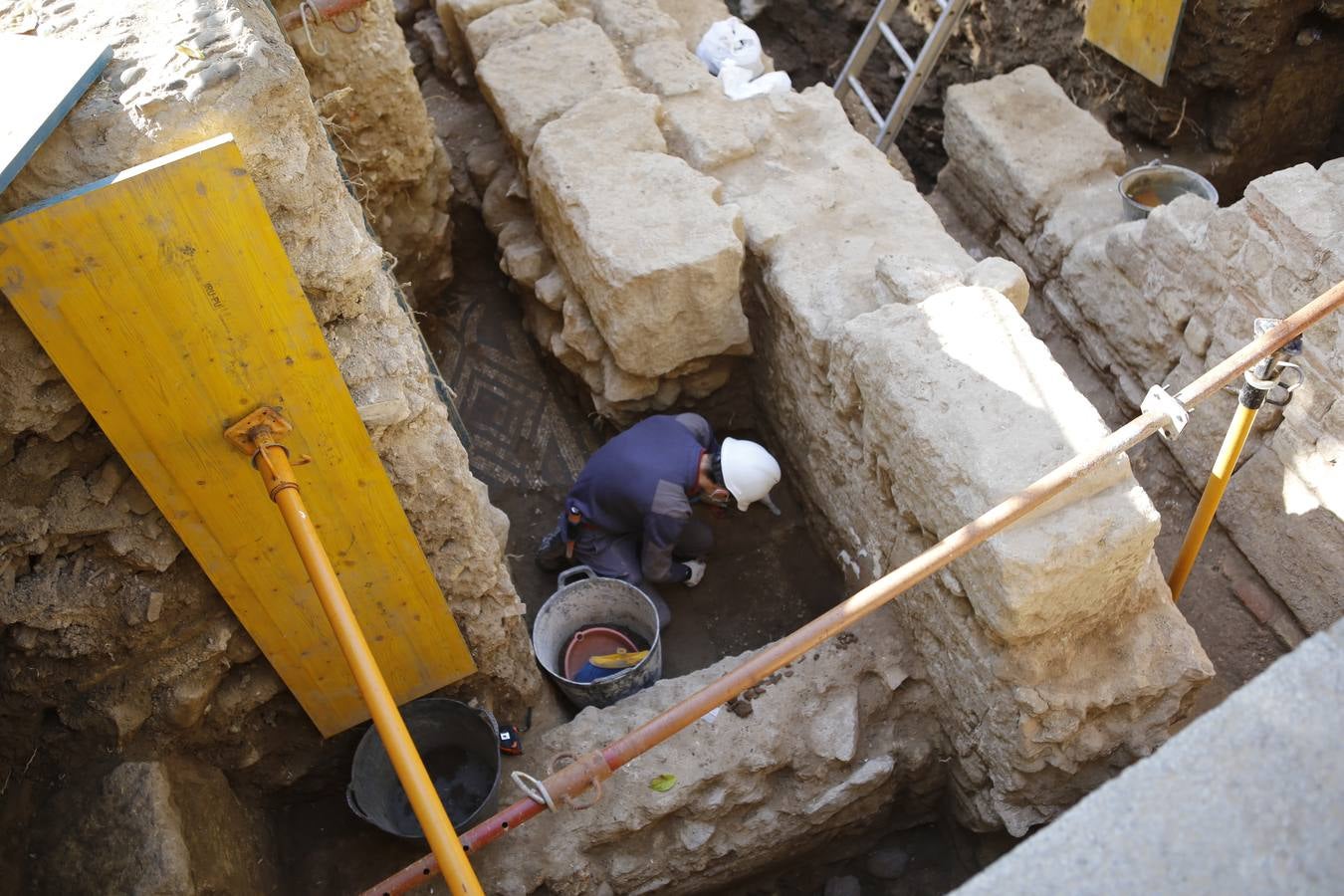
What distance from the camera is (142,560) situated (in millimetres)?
2928

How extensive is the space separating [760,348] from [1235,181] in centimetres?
332

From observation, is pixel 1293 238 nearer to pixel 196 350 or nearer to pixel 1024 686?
pixel 1024 686

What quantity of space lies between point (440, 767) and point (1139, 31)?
5.46m

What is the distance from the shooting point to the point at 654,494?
4605 millimetres

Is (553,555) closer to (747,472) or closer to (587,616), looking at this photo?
(587,616)

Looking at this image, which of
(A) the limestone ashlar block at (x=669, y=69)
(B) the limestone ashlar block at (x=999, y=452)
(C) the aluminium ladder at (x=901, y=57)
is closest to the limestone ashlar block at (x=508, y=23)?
(A) the limestone ashlar block at (x=669, y=69)

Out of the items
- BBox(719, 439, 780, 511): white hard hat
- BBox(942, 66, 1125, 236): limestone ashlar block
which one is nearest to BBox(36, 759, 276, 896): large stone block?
BBox(719, 439, 780, 511): white hard hat

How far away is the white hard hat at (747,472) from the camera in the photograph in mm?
4637

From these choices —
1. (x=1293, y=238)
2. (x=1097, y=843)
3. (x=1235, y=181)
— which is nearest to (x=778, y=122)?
(x=1293, y=238)

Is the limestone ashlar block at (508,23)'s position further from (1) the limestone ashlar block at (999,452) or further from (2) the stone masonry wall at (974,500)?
(1) the limestone ashlar block at (999,452)

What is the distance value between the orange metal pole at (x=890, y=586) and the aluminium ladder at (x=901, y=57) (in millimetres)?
3536

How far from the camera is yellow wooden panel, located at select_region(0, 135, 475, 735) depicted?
7.61 feet

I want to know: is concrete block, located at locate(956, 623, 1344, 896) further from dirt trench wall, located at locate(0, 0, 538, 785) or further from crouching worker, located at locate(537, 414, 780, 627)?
crouching worker, located at locate(537, 414, 780, 627)

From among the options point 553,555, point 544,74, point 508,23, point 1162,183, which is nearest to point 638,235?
point 544,74
